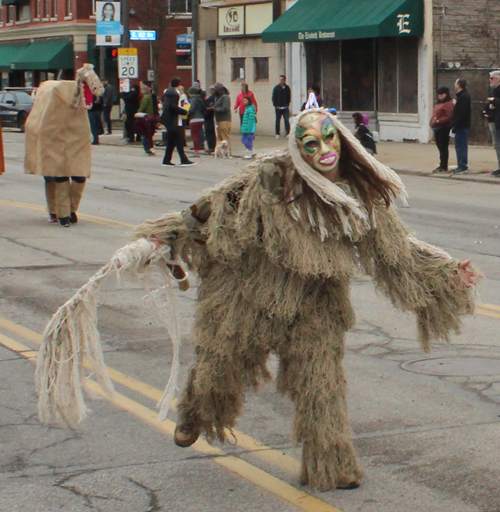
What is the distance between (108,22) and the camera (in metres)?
30.5

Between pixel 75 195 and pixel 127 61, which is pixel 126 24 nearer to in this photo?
pixel 127 61

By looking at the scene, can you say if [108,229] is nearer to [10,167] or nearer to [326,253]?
[326,253]

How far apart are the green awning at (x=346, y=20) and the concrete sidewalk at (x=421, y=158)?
2994 millimetres

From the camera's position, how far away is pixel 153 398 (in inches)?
207

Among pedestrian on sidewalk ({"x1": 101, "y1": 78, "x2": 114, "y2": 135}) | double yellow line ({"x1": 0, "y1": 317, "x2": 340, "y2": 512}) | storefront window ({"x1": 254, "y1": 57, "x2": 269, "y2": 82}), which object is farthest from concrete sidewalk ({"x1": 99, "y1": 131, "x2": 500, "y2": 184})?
double yellow line ({"x1": 0, "y1": 317, "x2": 340, "y2": 512})

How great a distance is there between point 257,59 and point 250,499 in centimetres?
2907

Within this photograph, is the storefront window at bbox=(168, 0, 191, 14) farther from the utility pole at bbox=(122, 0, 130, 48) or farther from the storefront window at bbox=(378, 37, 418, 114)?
the storefront window at bbox=(378, 37, 418, 114)

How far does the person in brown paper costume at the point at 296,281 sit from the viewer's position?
3809 mm

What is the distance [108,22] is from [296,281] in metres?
28.1

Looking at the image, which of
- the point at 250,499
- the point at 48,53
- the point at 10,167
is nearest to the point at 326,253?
the point at 250,499

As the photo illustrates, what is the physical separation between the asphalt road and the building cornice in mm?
39661

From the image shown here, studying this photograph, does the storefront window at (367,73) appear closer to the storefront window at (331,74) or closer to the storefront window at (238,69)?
the storefront window at (331,74)

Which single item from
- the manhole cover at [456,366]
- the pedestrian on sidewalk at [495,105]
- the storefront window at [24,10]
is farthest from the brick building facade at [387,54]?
the storefront window at [24,10]

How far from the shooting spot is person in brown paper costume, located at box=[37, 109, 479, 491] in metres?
3.81
